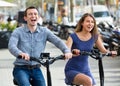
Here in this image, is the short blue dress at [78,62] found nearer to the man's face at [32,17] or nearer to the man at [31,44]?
the man at [31,44]

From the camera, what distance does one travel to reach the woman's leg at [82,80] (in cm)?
559

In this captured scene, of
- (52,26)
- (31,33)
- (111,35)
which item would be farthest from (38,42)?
(52,26)

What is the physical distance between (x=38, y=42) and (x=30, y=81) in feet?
1.44

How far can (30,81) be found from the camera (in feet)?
18.3

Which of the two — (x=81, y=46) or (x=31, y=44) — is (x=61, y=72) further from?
(x=31, y=44)

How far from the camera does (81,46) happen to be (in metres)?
5.97

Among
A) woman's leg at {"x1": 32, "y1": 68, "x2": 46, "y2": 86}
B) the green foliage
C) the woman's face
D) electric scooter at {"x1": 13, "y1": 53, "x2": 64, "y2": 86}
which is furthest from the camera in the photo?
the green foliage

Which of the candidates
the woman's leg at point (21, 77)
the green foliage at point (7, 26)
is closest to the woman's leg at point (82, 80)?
the woman's leg at point (21, 77)

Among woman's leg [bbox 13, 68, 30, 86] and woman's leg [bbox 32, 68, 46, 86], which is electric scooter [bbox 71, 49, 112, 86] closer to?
woman's leg [bbox 32, 68, 46, 86]

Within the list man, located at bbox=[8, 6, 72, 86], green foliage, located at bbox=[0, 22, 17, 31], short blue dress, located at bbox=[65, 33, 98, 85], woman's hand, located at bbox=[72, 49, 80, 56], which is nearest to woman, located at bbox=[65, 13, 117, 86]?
short blue dress, located at bbox=[65, 33, 98, 85]

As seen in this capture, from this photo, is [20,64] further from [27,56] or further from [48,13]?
[48,13]

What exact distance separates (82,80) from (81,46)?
494 mm

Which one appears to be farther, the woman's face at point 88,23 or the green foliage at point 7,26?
the green foliage at point 7,26

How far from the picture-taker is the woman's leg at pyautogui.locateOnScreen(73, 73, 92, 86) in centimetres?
559
